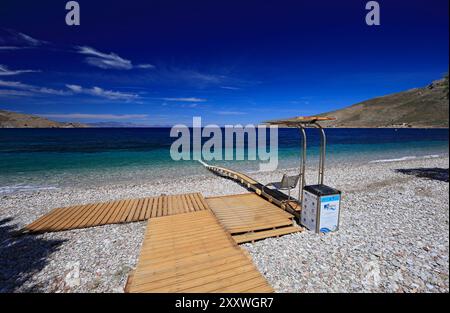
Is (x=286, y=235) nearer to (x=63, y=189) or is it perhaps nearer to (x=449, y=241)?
(x=449, y=241)

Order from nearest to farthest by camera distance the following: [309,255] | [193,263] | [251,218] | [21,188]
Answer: [193,263] → [309,255] → [251,218] → [21,188]

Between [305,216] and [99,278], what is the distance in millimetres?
5243

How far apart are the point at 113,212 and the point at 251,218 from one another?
4.79 metres

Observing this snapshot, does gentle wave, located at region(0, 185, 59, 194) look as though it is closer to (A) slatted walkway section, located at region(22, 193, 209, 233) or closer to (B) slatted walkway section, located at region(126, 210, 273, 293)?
(A) slatted walkway section, located at region(22, 193, 209, 233)

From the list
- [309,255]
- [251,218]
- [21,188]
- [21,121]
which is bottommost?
[21,188]

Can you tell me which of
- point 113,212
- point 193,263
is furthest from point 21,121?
point 193,263

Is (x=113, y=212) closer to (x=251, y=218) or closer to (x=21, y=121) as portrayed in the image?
(x=251, y=218)

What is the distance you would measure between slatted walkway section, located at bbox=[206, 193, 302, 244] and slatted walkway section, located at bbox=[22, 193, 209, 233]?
78 cm

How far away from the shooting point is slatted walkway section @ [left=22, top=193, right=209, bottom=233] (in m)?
6.19

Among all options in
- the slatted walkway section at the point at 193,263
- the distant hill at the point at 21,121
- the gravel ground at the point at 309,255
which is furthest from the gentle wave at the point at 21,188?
the distant hill at the point at 21,121

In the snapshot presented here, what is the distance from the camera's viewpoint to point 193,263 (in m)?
4.14

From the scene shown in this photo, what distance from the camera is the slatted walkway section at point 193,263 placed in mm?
3555

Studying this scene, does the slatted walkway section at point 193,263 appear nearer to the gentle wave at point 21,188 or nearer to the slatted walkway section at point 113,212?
the slatted walkway section at point 113,212
